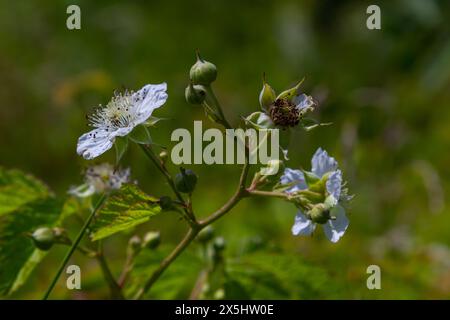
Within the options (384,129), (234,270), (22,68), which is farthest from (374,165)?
(22,68)

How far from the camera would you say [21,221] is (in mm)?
1688

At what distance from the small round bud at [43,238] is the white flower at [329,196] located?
52 cm

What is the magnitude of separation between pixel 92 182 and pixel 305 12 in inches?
143

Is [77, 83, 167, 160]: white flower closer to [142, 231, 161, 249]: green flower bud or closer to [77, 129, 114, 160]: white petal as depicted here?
[77, 129, 114, 160]: white petal

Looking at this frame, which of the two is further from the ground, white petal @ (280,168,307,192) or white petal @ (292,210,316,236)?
white petal @ (280,168,307,192)

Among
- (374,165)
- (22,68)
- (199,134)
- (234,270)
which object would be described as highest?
(22,68)

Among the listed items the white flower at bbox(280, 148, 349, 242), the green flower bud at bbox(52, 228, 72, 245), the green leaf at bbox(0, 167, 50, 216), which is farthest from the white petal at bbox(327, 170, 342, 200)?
the green leaf at bbox(0, 167, 50, 216)

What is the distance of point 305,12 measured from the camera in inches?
199

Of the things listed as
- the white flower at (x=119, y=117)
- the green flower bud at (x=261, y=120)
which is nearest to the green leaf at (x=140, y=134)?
the white flower at (x=119, y=117)

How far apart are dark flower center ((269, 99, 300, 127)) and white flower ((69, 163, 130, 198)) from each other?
17.1 inches

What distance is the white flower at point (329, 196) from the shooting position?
1396mm

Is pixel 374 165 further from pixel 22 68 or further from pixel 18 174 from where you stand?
pixel 22 68

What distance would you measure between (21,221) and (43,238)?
195 mm

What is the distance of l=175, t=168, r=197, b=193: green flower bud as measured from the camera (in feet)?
4.46
